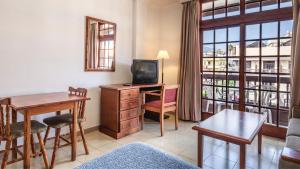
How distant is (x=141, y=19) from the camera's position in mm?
3992

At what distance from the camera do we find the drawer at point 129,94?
120 inches

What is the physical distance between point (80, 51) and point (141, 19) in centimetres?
158

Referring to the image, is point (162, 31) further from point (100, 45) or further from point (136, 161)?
point (136, 161)

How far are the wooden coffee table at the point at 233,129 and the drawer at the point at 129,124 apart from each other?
137 cm

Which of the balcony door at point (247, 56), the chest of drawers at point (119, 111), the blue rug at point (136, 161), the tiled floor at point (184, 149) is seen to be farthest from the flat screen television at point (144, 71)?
the blue rug at point (136, 161)

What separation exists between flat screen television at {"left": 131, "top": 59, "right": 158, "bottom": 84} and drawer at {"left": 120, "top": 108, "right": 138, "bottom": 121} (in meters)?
0.57

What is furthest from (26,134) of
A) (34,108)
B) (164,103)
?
(164,103)

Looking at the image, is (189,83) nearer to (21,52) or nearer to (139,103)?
(139,103)

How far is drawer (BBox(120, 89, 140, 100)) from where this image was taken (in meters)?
3.05

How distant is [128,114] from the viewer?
3.18 meters

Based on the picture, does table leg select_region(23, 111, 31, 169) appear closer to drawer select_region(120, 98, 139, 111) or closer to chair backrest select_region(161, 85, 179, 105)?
drawer select_region(120, 98, 139, 111)

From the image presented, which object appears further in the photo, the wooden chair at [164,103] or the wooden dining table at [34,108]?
the wooden chair at [164,103]

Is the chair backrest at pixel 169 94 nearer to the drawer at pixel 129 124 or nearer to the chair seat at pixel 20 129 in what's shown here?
the drawer at pixel 129 124

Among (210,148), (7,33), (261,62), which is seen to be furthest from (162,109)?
(7,33)
